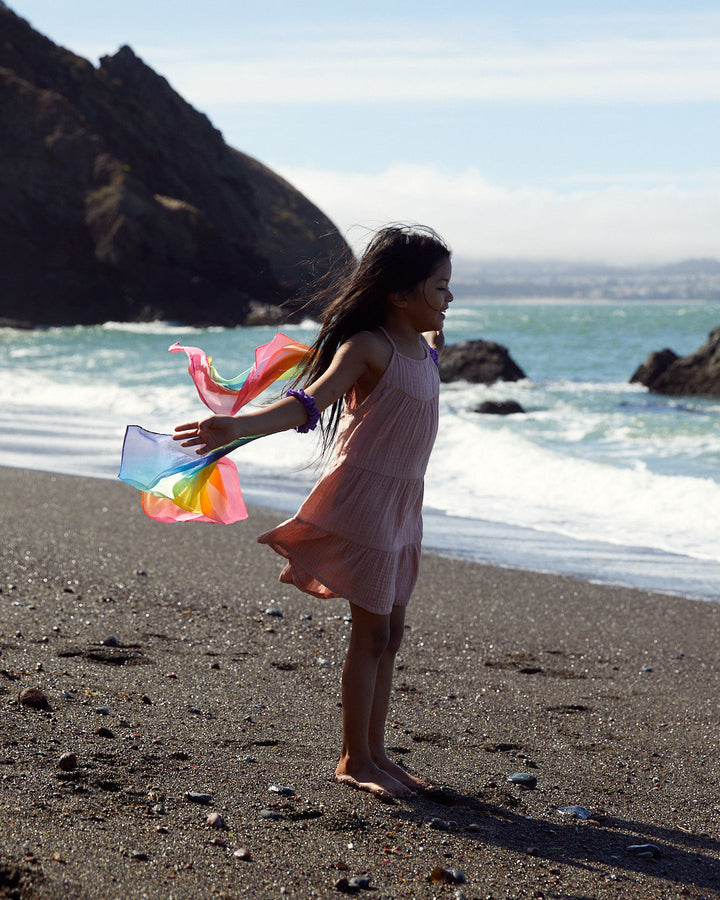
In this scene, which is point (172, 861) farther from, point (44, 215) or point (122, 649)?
point (44, 215)

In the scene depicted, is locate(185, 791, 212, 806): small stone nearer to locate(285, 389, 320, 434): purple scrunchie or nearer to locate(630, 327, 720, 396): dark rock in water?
locate(285, 389, 320, 434): purple scrunchie

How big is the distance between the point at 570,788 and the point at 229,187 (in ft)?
236

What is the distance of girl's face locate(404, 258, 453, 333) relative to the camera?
307 cm

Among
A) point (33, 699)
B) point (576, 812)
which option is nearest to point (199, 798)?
point (33, 699)

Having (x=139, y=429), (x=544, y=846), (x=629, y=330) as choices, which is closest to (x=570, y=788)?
(x=544, y=846)

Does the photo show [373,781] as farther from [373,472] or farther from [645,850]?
[373,472]

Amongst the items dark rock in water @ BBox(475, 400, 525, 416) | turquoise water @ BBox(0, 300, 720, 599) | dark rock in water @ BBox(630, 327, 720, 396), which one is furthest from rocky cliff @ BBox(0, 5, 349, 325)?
dark rock in water @ BBox(475, 400, 525, 416)

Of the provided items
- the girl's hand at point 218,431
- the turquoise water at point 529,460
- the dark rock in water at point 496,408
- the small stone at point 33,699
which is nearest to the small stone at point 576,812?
the turquoise water at point 529,460

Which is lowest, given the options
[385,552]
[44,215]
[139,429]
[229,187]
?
[385,552]

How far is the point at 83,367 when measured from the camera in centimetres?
2514

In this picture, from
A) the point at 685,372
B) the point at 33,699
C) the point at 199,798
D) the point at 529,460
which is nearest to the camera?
the point at 199,798

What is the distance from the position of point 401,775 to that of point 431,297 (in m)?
1.43

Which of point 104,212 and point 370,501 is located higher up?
point 104,212

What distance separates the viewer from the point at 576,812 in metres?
2.93
